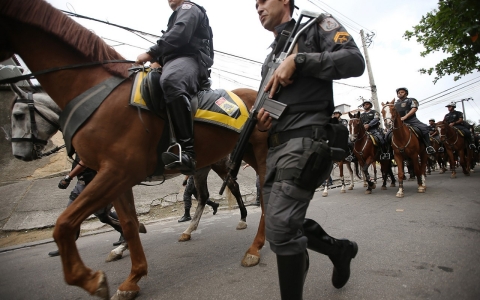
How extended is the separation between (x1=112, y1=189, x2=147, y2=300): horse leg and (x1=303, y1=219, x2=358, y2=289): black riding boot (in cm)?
158

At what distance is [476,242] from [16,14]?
Answer: 499 cm

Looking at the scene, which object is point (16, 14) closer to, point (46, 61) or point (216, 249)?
point (46, 61)

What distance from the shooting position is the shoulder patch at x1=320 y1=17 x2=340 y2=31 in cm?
167

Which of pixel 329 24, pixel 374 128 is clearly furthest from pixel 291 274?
pixel 374 128

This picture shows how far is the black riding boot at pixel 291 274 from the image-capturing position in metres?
1.52

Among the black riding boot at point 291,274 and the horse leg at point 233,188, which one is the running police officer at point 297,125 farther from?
the horse leg at point 233,188

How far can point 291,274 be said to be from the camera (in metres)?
1.53

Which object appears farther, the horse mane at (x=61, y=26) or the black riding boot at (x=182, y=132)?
the black riding boot at (x=182, y=132)

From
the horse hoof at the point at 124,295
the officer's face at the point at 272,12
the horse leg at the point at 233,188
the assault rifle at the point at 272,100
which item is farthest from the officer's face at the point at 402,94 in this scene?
the horse hoof at the point at 124,295

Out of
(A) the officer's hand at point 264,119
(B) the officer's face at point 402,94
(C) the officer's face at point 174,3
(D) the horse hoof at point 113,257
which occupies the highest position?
(B) the officer's face at point 402,94

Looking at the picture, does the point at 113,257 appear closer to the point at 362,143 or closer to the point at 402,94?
the point at 362,143

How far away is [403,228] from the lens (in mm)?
3854

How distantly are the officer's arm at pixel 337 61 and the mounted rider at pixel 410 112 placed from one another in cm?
769

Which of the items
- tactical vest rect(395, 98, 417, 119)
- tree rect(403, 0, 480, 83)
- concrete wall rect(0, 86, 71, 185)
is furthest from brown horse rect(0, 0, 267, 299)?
tactical vest rect(395, 98, 417, 119)
